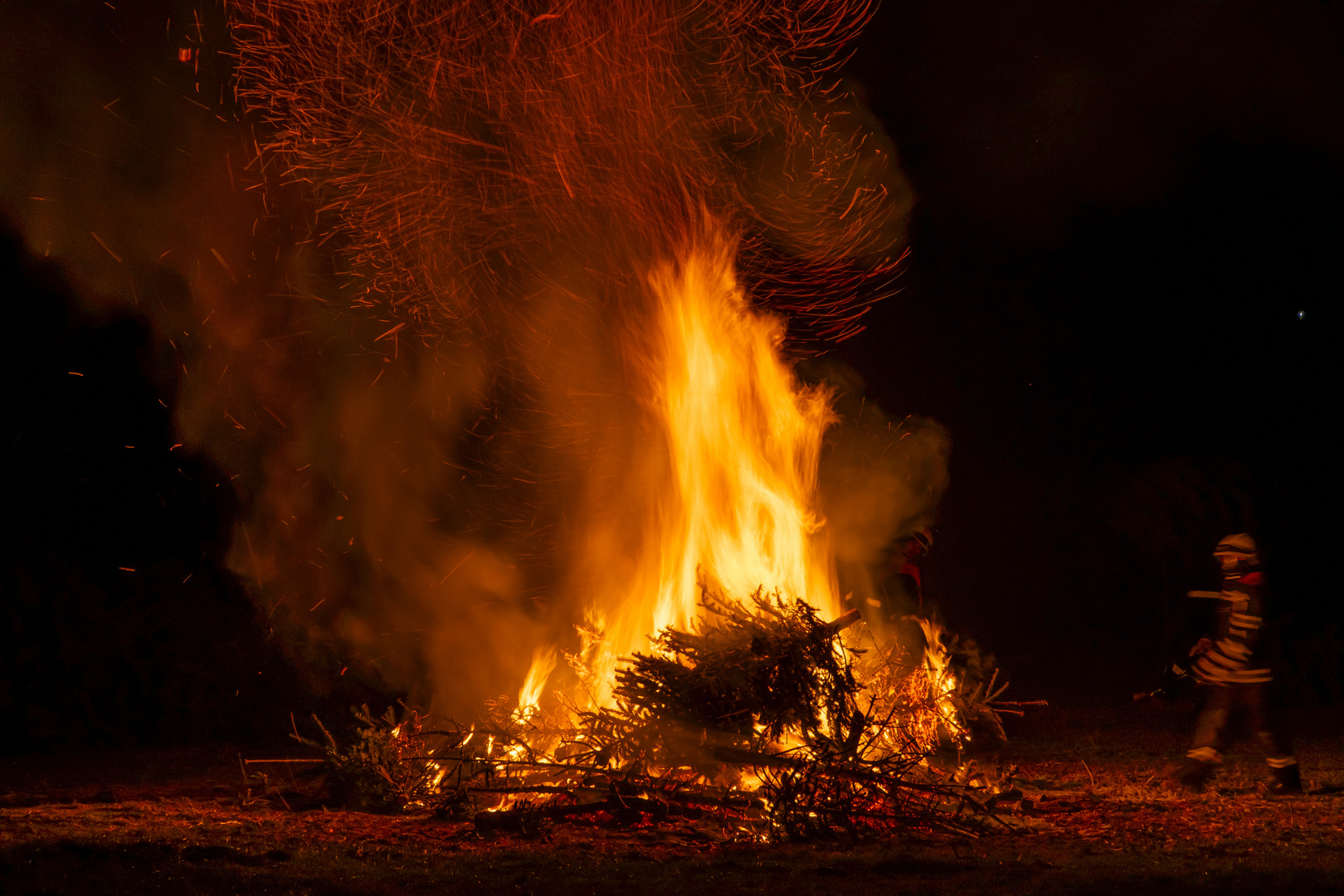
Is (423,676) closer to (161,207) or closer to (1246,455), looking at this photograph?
(161,207)

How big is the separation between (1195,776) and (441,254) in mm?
6660

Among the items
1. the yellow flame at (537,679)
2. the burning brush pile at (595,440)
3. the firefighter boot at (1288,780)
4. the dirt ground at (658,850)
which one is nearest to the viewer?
the dirt ground at (658,850)

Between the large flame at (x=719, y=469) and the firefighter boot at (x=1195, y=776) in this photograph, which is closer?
the firefighter boot at (x=1195, y=776)

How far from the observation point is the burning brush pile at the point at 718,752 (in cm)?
549

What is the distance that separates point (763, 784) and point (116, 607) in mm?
6082

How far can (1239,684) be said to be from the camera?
→ 654 centimetres

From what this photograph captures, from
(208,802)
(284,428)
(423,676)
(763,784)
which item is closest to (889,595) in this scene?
(763,784)

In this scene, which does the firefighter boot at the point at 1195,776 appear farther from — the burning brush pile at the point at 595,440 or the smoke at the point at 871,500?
the smoke at the point at 871,500

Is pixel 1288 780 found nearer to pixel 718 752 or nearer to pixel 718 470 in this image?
pixel 718 752

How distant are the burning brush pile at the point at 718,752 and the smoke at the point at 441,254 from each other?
1702mm

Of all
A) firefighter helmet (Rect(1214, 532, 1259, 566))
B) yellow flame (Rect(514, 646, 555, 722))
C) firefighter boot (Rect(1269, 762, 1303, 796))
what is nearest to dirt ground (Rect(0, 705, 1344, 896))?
firefighter boot (Rect(1269, 762, 1303, 796))

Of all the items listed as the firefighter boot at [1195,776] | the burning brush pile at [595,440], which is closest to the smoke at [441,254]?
the burning brush pile at [595,440]

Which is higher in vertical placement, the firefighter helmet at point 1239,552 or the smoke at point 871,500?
the smoke at point 871,500

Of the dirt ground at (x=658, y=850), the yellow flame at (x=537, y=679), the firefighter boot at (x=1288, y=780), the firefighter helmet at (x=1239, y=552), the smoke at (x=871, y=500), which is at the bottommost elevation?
the dirt ground at (x=658, y=850)
